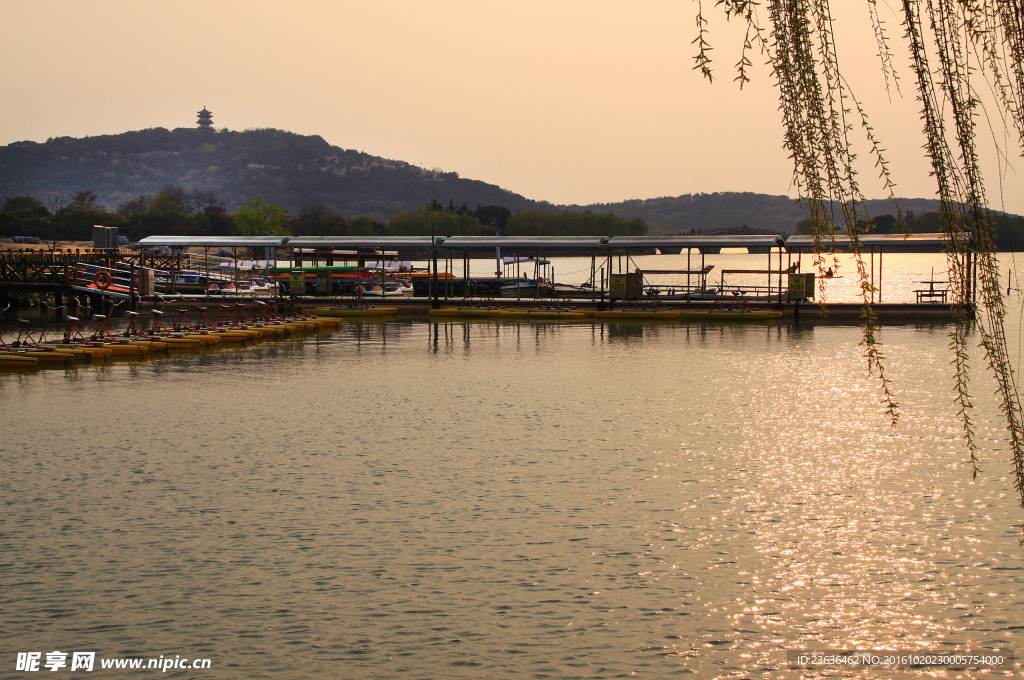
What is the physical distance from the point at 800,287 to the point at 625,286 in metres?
10.2

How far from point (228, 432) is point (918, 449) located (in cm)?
1540

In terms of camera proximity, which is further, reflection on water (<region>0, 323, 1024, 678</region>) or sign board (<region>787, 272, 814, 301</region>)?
sign board (<region>787, 272, 814, 301</region>)

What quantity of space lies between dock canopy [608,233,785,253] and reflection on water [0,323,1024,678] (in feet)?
88.6

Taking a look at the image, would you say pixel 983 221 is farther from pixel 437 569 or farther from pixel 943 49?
pixel 437 569

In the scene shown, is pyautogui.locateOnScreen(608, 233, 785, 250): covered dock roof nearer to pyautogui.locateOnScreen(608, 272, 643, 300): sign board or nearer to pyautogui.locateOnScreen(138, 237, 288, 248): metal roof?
pyautogui.locateOnScreen(608, 272, 643, 300): sign board

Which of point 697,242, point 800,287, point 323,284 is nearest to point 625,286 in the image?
point 697,242

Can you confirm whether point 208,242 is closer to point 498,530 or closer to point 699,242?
point 699,242

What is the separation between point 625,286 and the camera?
54.6 m

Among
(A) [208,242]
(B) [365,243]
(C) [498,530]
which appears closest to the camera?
(C) [498,530]

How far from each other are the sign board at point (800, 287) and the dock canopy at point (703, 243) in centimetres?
232

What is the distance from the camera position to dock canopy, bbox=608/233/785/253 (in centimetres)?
5284

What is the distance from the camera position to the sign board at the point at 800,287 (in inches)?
2018

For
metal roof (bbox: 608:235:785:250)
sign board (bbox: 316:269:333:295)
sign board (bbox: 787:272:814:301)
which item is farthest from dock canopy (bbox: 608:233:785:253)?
sign board (bbox: 316:269:333:295)

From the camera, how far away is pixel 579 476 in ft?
55.2
